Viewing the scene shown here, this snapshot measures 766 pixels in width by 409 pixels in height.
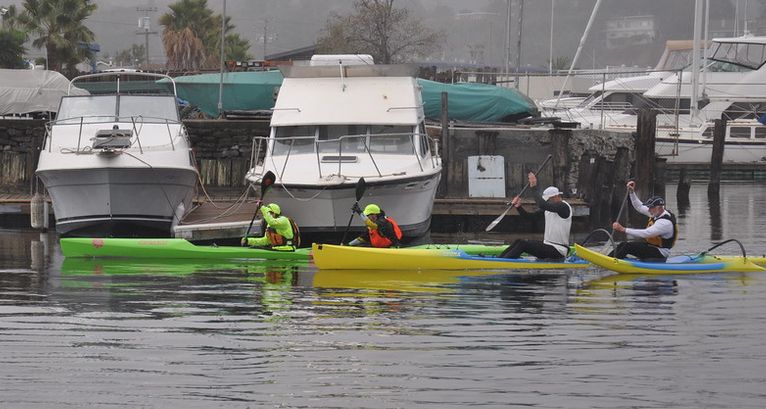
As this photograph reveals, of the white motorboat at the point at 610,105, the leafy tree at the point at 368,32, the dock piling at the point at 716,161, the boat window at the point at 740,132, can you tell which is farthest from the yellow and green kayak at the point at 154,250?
the leafy tree at the point at 368,32

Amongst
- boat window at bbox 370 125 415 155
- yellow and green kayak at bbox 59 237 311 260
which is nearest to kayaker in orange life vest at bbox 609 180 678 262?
boat window at bbox 370 125 415 155

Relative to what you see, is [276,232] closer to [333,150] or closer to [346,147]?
[333,150]

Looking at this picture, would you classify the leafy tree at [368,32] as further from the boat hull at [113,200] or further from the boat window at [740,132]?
the boat hull at [113,200]

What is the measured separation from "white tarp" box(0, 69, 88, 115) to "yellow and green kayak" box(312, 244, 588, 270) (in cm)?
1730

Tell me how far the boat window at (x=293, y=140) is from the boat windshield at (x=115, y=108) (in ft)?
7.55

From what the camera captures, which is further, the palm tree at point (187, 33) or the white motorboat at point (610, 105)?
the palm tree at point (187, 33)

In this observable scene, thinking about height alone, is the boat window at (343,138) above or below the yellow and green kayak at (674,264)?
above

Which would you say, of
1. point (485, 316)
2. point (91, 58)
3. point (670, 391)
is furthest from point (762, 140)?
point (670, 391)

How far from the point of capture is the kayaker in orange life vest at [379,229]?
20297mm

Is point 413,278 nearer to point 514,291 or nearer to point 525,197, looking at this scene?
point 514,291

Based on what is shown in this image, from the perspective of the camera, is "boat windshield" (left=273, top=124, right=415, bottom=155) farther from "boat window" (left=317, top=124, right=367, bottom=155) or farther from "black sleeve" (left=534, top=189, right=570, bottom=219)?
"black sleeve" (left=534, top=189, right=570, bottom=219)

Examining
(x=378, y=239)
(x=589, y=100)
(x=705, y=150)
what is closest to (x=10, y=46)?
(x=589, y=100)

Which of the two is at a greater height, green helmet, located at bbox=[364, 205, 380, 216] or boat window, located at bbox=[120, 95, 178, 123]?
boat window, located at bbox=[120, 95, 178, 123]

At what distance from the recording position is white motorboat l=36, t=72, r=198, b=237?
21891 mm
